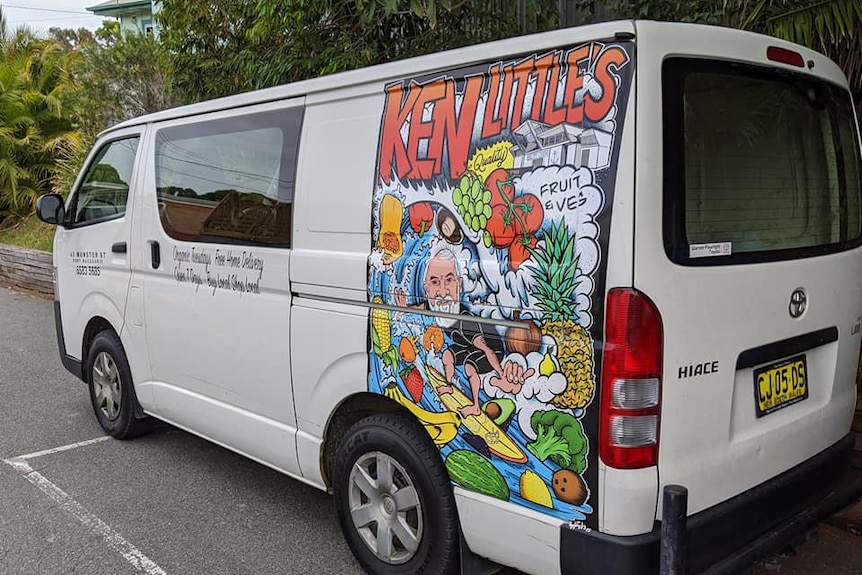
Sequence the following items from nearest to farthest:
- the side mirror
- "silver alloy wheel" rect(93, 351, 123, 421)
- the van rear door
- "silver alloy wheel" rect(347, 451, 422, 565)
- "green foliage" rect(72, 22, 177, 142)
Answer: the van rear door → "silver alloy wheel" rect(347, 451, 422, 565) → "silver alloy wheel" rect(93, 351, 123, 421) → the side mirror → "green foliage" rect(72, 22, 177, 142)

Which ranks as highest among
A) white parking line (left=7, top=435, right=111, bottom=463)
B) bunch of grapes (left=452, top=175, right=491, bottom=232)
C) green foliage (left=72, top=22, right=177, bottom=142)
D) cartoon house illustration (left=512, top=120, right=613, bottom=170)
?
green foliage (left=72, top=22, right=177, bottom=142)

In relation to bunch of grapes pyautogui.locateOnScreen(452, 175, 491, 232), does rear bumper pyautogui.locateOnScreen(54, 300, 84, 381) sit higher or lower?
lower

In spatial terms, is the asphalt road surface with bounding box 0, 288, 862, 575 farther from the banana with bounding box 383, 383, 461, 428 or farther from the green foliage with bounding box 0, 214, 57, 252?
the green foliage with bounding box 0, 214, 57, 252

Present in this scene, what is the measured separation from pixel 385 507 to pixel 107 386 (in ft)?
9.07

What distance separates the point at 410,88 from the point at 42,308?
905 cm

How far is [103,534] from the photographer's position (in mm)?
3719

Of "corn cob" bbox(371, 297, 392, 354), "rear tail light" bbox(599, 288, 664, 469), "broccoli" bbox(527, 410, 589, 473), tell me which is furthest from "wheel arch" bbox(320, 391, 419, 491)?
"rear tail light" bbox(599, 288, 664, 469)

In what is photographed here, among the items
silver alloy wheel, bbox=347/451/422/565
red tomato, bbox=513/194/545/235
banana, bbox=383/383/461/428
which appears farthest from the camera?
silver alloy wheel, bbox=347/451/422/565

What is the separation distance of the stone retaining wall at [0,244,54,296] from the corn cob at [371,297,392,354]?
9.53m

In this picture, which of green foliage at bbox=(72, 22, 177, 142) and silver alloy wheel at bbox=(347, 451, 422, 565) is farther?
green foliage at bbox=(72, 22, 177, 142)

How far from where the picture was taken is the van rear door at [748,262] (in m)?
2.28

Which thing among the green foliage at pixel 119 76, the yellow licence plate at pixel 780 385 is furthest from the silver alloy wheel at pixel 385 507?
the green foliage at pixel 119 76

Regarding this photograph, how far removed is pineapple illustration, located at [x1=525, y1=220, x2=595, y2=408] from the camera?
230cm

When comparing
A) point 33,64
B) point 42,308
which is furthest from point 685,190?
point 33,64
